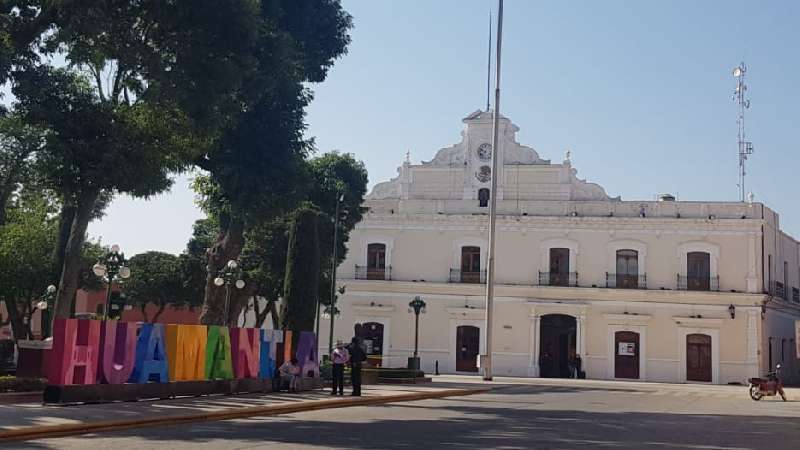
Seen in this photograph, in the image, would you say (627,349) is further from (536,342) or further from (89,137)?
(89,137)

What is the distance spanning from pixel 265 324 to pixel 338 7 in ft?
85.2

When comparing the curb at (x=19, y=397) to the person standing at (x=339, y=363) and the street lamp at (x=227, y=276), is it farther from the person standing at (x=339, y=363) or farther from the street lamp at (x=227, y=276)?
the street lamp at (x=227, y=276)

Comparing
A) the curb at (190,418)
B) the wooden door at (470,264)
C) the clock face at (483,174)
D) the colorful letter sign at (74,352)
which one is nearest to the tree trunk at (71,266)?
the colorful letter sign at (74,352)

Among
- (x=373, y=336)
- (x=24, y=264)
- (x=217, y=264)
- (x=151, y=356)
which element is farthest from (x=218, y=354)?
(x=373, y=336)

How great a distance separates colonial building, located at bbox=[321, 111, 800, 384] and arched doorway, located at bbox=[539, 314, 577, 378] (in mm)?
56

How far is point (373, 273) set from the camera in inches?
1953

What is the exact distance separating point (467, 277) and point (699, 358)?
12248mm

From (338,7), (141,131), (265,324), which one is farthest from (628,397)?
(265,324)

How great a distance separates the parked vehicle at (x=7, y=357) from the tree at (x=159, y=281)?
1099 cm

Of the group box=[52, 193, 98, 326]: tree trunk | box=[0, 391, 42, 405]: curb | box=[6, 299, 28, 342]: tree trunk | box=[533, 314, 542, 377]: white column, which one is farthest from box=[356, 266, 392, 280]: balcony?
box=[0, 391, 42, 405]: curb

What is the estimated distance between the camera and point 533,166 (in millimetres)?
49188

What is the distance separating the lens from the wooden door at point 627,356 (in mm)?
46281

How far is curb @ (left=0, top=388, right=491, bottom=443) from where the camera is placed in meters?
13.1

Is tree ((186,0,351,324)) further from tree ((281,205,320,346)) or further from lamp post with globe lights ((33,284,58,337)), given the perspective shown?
→ lamp post with globe lights ((33,284,58,337))
